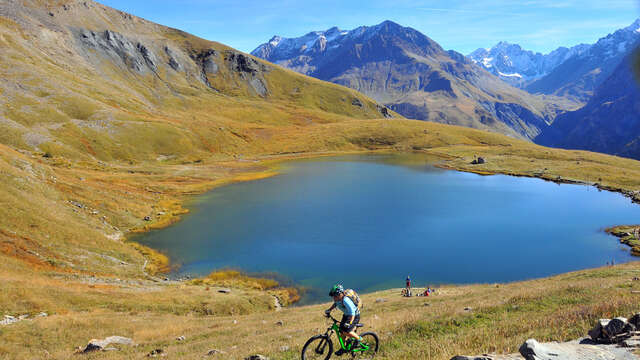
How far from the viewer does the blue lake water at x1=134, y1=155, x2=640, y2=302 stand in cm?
5500

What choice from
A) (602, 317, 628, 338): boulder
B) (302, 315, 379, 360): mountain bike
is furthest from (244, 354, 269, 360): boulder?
(602, 317, 628, 338): boulder

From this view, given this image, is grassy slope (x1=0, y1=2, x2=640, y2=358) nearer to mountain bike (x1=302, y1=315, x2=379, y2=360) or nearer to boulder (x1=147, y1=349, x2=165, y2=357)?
mountain bike (x1=302, y1=315, x2=379, y2=360)

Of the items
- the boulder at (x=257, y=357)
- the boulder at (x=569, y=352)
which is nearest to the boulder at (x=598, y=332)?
the boulder at (x=569, y=352)

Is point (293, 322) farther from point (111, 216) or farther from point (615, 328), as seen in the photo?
point (111, 216)

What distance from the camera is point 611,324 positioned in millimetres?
13023

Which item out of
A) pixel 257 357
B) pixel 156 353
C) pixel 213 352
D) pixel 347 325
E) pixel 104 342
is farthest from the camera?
pixel 104 342

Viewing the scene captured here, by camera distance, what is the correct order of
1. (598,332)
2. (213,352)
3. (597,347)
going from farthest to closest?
(213,352) → (598,332) → (597,347)

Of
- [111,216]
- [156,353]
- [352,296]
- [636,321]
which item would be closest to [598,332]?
[636,321]

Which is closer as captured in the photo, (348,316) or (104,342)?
(348,316)

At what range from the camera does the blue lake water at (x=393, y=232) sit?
180 ft

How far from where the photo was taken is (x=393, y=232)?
2830 inches

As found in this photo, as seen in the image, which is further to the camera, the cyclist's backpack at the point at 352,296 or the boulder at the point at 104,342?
the boulder at the point at 104,342

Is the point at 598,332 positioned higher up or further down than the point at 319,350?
higher up

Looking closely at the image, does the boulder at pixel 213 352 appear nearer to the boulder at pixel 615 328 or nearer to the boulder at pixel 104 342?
the boulder at pixel 104 342
